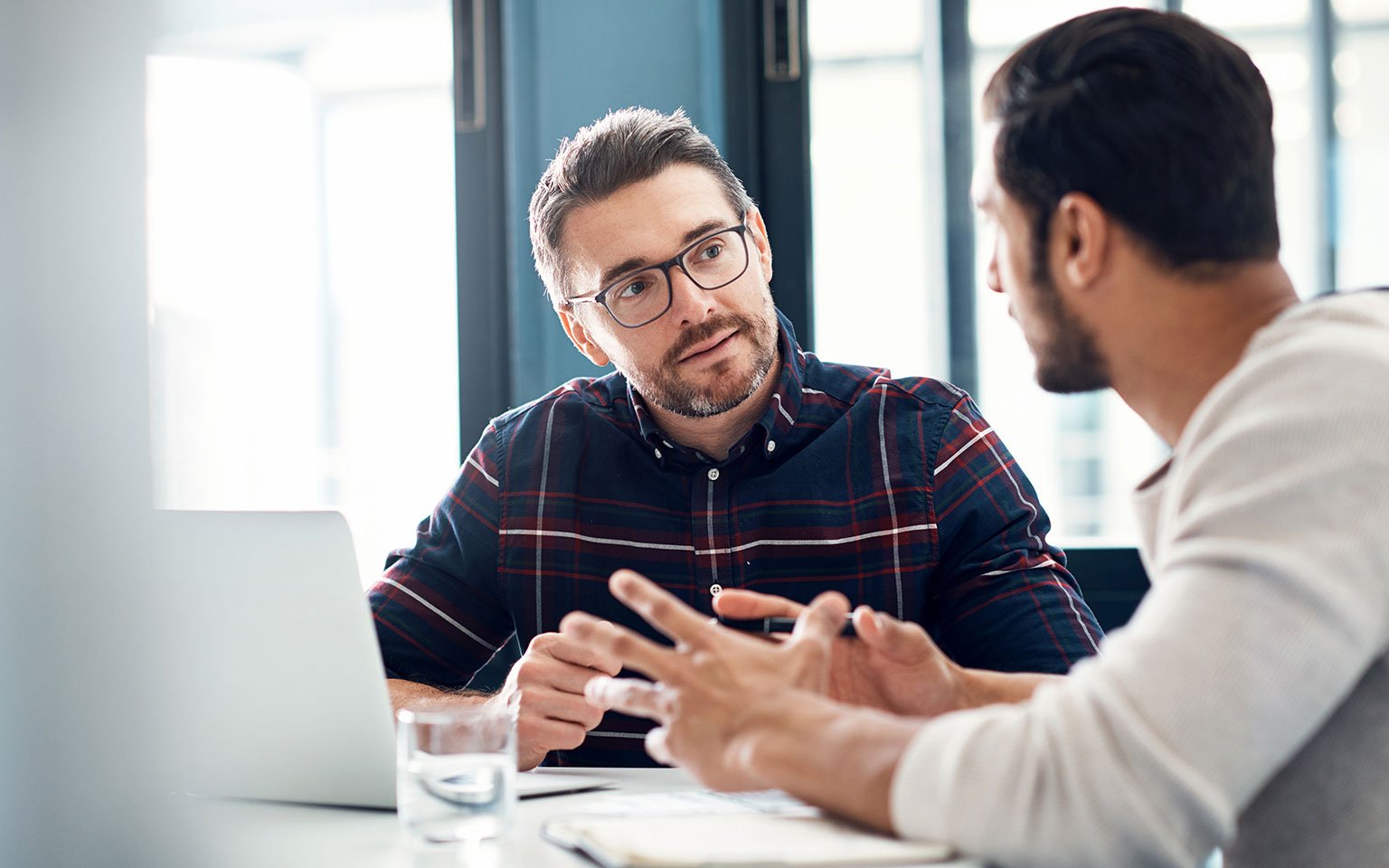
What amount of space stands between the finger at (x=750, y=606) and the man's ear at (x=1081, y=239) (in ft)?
1.14

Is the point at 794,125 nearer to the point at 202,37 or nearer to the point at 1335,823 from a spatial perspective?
the point at 202,37

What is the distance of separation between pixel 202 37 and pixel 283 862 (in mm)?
2085

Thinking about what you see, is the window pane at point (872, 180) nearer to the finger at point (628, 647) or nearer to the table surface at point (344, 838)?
the table surface at point (344, 838)

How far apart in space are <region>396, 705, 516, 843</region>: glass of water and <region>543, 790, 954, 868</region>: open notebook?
5 cm

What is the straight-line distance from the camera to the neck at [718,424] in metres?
1.61

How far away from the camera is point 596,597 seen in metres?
1.55

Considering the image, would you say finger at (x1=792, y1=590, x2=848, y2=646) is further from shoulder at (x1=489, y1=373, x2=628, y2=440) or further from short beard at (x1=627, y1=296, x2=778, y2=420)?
shoulder at (x1=489, y1=373, x2=628, y2=440)

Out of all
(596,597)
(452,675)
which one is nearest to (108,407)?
(452,675)

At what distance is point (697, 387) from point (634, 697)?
2.41 feet

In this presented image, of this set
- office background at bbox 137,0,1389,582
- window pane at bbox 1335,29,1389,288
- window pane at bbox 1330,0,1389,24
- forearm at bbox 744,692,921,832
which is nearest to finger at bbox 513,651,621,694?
forearm at bbox 744,692,921,832

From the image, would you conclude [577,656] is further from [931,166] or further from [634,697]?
[931,166]

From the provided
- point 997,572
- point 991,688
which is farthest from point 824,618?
point 997,572

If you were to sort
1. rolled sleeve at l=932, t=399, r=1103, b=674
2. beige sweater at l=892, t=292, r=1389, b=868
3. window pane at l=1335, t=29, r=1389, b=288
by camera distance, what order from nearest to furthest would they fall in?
beige sweater at l=892, t=292, r=1389, b=868 < rolled sleeve at l=932, t=399, r=1103, b=674 < window pane at l=1335, t=29, r=1389, b=288

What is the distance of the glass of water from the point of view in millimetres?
828
